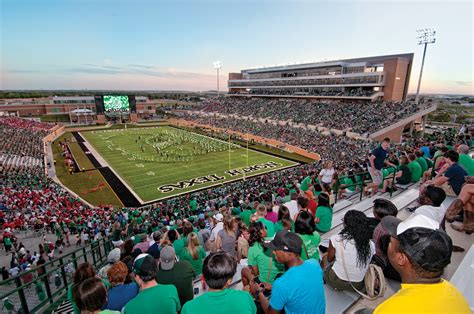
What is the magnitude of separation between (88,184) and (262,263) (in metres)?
27.4

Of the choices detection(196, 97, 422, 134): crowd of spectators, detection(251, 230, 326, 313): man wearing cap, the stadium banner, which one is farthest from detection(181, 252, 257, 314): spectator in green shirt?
detection(196, 97, 422, 134): crowd of spectators

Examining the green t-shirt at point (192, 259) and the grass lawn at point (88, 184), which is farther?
the grass lawn at point (88, 184)

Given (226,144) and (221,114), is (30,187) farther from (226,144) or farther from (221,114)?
(221,114)

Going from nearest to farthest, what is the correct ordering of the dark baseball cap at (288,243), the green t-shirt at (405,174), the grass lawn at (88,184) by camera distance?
the dark baseball cap at (288,243) < the green t-shirt at (405,174) < the grass lawn at (88,184)

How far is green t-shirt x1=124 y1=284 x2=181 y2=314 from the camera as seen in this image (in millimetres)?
2799

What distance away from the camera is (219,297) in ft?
7.69

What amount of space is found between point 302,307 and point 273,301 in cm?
30

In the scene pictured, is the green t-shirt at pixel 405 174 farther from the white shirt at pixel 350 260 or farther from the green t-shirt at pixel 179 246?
the green t-shirt at pixel 179 246

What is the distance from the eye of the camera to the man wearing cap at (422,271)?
1.64 meters

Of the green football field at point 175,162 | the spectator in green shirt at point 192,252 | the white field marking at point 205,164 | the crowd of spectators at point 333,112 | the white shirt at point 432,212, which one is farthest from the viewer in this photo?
the crowd of spectators at point 333,112

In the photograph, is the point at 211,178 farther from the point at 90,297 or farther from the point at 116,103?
the point at 116,103

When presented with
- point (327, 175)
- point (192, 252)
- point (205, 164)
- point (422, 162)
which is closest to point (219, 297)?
point (192, 252)

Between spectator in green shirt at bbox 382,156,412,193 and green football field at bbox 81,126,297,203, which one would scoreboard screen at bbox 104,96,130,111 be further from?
spectator in green shirt at bbox 382,156,412,193

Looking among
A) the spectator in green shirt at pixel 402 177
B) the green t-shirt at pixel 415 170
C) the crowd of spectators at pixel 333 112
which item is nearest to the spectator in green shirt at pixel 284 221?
the spectator in green shirt at pixel 402 177
